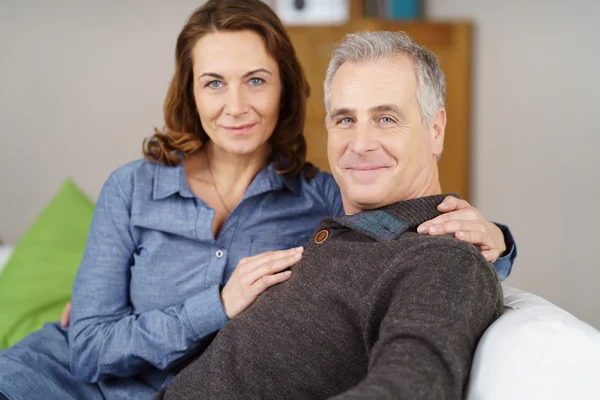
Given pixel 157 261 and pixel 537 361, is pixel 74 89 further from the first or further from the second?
pixel 537 361

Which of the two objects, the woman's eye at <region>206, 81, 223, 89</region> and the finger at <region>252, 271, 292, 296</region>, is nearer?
the finger at <region>252, 271, 292, 296</region>

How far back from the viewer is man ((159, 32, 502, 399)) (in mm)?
1060

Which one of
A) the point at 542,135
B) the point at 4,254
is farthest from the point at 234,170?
the point at 542,135

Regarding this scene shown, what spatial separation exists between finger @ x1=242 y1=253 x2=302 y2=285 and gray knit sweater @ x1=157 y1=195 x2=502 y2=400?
0.03m

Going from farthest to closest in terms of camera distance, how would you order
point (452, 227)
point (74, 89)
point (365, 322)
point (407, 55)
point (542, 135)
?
point (74, 89)
point (542, 135)
point (407, 55)
point (452, 227)
point (365, 322)

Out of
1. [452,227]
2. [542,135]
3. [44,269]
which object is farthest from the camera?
[542,135]

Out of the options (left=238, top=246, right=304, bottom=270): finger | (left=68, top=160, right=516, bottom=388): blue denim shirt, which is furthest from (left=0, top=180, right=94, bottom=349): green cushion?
(left=238, top=246, right=304, bottom=270): finger

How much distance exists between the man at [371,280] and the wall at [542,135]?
2450 mm

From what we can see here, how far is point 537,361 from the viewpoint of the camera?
1.12 meters

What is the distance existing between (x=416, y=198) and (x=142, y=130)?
316 cm

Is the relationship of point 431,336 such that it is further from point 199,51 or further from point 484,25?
point 484,25

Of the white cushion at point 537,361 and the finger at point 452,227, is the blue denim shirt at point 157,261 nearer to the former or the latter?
the finger at point 452,227

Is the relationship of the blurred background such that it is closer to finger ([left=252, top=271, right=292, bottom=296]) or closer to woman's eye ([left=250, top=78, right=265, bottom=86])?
woman's eye ([left=250, top=78, right=265, bottom=86])

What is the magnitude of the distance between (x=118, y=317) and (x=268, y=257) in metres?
0.45
